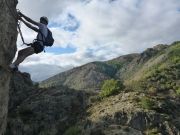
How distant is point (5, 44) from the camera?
21.3m

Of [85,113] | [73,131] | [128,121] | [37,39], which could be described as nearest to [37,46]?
[37,39]

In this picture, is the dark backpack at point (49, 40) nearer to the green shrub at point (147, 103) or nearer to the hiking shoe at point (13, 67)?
the hiking shoe at point (13, 67)

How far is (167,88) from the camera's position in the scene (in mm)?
81562

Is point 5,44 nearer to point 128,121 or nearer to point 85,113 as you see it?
point 128,121

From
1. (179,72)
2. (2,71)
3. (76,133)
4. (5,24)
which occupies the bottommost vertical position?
(76,133)

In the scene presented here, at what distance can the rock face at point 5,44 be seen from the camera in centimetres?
2091

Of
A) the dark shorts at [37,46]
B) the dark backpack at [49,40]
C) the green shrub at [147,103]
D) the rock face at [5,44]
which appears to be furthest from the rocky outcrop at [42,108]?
the dark shorts at [37,46]

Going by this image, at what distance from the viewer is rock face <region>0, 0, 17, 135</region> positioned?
20906 millimetres

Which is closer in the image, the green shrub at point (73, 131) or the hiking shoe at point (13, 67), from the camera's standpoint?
the hiking shoe at point (13, 67)

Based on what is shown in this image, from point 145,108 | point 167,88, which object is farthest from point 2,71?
point 167,88

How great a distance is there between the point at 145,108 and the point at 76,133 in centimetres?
874

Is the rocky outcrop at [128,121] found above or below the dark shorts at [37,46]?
below

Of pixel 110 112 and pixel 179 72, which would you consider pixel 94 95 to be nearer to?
pixel 110 112

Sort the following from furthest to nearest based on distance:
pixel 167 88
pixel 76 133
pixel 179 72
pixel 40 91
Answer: pixel 179 72
pixel 167 88
pixel 40 91
pixel 76 133
